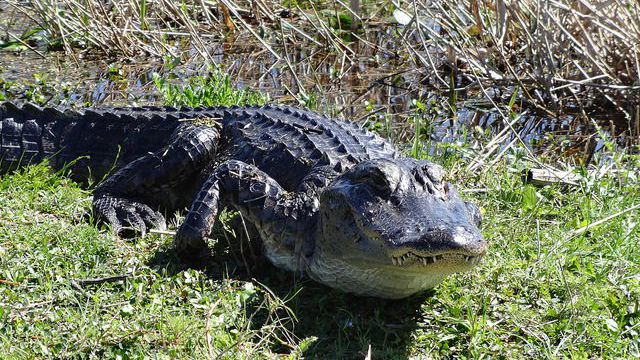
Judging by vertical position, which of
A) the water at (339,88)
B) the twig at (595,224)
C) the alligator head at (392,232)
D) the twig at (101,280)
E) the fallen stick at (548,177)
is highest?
the alligator head at (392,232)

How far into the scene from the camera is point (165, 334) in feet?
10.9

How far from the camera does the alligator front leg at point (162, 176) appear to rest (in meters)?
4.92

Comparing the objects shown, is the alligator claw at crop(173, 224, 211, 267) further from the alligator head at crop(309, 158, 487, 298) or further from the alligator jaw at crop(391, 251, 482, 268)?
the alligator jaw at crop(391, 251, 482, 268)

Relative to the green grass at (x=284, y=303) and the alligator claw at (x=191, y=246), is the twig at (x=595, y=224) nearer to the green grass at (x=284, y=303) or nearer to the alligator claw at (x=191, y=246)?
the green grass at (x=284, y=303)

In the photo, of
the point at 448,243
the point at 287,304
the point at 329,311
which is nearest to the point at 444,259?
the point at 448,243

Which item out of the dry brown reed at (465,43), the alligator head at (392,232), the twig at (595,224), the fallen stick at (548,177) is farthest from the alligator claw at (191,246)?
the dry brown reed at (465,43)

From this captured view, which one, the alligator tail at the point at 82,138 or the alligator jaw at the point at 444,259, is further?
the alligator tail at the point at 82,138

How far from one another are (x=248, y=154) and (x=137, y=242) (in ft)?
2.84

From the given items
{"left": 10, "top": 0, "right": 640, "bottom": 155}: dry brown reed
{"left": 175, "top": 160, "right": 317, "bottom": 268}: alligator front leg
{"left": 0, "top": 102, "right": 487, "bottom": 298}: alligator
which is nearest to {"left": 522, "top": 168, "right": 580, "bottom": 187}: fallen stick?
{"left": 0, "top": 102, "right": 487, "bottom": 298}: alligator

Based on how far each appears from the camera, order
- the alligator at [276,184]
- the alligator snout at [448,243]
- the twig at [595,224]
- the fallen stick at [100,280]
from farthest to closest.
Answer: the twig at [595,224] → the fallen stick at [100,280] → the alligator at [276,184] → the alligator snout at [448,243]

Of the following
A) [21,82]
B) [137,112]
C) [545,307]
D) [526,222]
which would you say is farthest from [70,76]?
[545,307]

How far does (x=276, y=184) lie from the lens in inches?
172

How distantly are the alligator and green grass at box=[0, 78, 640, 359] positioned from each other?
17 centimetres

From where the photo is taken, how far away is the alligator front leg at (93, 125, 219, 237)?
492 centimetres
